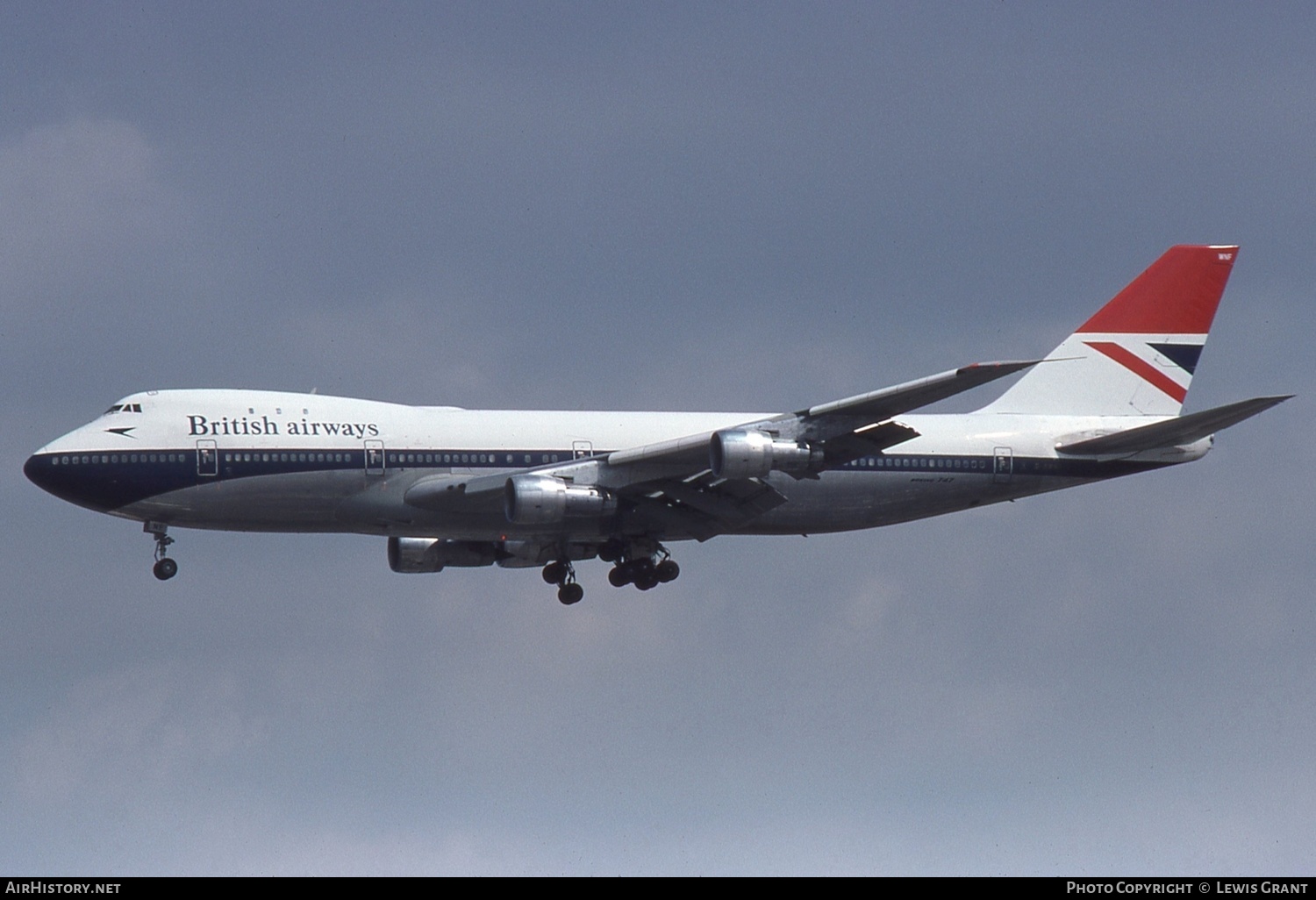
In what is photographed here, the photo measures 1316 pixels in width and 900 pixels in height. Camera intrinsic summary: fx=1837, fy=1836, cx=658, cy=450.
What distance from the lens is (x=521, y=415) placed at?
54.0 metres

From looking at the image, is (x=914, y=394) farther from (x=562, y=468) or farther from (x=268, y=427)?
(x=268, y=427)

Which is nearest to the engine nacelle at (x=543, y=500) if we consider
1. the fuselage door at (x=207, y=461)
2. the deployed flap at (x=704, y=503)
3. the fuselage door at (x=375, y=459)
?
the deployed flap at (x=704, y=503)

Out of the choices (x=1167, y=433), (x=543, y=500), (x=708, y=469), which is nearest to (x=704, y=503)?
(x=708, y=469)

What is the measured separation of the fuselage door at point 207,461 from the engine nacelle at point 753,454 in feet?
45.1

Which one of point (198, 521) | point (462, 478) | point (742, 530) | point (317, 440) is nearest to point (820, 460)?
point (742, 530)

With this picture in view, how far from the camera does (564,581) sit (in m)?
56.2

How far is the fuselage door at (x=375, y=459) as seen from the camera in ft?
169

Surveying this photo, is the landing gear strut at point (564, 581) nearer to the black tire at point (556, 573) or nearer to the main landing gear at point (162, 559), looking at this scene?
the black tire at point (556, 573)

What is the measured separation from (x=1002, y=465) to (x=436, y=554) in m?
18.0

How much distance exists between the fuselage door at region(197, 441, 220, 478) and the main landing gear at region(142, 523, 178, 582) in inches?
102

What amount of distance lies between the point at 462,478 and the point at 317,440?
13.7ft
